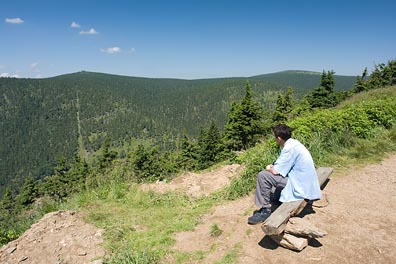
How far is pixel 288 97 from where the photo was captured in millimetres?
35656

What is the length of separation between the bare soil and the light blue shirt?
671 mm

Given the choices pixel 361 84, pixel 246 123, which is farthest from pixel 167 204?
pixel 361 84

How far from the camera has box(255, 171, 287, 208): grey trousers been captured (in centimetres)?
458

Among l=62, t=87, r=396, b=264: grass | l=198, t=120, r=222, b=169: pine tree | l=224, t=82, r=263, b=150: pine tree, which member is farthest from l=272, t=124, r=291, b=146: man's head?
l=198, t=120, r=222, b=169: pine tree

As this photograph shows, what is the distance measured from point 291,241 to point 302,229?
262mm

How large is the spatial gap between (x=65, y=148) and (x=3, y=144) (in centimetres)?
4941

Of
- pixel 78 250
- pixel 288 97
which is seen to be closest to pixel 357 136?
pixel 78 250

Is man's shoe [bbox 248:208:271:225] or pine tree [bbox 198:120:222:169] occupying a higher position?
man's shoe [bbox 248:208:271:225]

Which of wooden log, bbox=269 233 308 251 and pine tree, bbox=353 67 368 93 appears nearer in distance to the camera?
wooden log, bbox=269 233 308 251

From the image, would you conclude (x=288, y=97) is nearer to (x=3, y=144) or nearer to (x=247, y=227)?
(x=247, y=227)

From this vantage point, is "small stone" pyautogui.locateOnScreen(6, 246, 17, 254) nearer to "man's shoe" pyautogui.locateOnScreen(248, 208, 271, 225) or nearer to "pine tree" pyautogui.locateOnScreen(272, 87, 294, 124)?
"man's shoe" pyautogui.locateOnScreen(248, 208, 271, 225)

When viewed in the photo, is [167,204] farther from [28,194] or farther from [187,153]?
[28,194]

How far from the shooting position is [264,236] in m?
4.39

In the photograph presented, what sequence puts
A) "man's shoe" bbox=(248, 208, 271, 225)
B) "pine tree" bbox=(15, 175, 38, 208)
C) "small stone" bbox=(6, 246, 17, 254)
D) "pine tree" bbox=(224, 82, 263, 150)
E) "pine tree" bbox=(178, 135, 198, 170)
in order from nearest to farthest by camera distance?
"small stone" bbox=(6, 246, 17, 254) < "man's shoe" bbox=(248, 208, 271, 225) < "pine tree" bbox=(224, 82, 263, 150) < "pine tree" bbox=(178, 135, 198, 170) < "pine tree" bbox=(15, 175, 38, 208)
